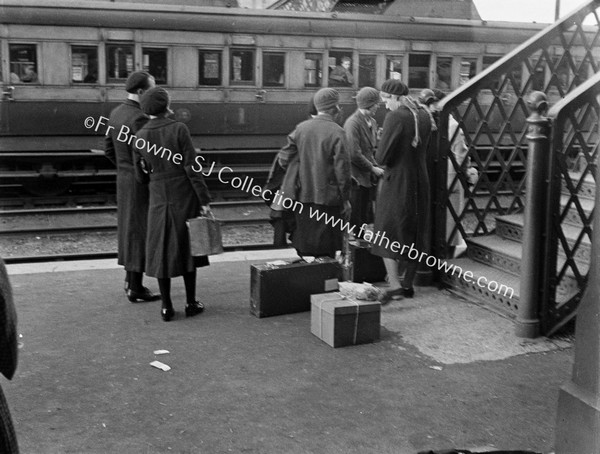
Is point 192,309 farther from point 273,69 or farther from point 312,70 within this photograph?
point 312,70

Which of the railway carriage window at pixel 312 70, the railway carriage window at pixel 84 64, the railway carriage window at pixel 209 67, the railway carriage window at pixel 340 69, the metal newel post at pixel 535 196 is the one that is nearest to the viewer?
the metal newel post at pixel 535 196

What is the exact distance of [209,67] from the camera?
47.6ft

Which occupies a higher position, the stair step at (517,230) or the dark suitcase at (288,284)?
the stair step at (517,230)

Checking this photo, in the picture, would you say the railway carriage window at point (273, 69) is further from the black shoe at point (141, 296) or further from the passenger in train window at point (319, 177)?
the black shoe at point (141, 296)

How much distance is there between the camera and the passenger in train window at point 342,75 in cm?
1543

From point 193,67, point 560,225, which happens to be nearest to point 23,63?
point 193,67

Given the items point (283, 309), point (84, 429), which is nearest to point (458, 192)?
point (283, 309)

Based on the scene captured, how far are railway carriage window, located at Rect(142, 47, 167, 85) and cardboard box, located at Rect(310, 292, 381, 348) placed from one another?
9.36m

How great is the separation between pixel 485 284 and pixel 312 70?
9277 mm

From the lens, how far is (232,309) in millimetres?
6762

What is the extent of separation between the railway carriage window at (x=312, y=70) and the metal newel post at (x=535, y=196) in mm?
9730

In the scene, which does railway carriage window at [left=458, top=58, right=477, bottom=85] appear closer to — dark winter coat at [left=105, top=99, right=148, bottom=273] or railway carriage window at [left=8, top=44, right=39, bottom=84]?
railway carriage window at [left=8, top=44, right=39, bottom=84]

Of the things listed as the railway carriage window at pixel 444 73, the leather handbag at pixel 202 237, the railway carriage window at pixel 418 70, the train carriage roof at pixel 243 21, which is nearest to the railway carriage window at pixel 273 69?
the train carriage roof at pixel 243 21

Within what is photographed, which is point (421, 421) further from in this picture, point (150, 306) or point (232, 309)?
point (150, 306)
